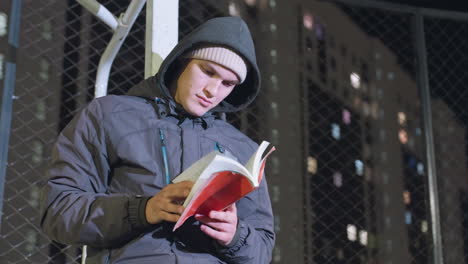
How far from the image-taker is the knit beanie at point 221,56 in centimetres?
124

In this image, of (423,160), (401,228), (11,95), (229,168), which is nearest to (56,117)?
(11,95)

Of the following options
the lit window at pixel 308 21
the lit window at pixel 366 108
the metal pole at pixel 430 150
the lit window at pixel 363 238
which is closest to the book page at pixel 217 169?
the metal pole at pixel 430 150

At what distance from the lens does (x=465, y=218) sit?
3293 millimetres

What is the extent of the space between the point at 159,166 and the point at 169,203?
189mm

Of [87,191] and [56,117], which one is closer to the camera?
[87,191]

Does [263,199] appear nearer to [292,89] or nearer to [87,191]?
[87,191]

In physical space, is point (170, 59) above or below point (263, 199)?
above

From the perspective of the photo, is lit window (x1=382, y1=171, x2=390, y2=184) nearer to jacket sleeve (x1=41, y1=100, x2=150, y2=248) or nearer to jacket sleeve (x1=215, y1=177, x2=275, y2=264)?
jacket sleeve (x1=215, y1=177, x2=275, y2=264)

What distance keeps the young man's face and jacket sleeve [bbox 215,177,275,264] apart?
0.22 metres

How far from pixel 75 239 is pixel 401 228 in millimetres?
51122

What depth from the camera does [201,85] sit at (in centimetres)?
122

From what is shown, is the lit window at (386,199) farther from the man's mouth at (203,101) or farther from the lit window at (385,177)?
the man's mouth at (203,101)

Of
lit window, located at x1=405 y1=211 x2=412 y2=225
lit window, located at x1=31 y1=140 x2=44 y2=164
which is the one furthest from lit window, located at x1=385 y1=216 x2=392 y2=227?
lit window, located at x1=31 y1=140 x2=44 y2=164

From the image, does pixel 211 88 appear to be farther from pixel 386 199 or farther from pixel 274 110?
pixel 386 199
